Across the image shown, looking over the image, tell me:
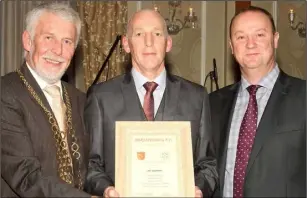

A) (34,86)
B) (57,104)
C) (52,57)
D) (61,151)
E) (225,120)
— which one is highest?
(52,57)

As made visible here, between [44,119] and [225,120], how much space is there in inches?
47.3

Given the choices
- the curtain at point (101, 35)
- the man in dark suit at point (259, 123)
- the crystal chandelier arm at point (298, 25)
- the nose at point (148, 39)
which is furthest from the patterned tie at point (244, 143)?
the crystal chandelier arm at point (298, 25)

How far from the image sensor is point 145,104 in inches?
123

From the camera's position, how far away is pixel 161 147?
9.61 ft

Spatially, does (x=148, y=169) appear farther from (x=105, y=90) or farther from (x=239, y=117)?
(x=239, y=117)

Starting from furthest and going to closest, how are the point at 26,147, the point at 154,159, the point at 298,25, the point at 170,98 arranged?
the point at 298,25 < the point at 170,98 < the point at 26,147 < the point at 154,159

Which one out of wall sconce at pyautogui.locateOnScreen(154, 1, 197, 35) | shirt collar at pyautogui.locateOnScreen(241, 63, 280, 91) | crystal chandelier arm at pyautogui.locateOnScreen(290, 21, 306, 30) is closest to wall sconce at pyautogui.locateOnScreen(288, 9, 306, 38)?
crystal chandelier arm at pyautogui.locateOnScreen(290, 21, 306, 30)

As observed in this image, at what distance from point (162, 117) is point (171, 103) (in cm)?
11

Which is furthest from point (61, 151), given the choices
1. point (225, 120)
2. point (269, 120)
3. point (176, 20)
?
point (176, 20)

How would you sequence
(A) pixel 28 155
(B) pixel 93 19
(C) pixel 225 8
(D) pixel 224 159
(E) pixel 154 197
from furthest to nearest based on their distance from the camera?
1. (C) pixel 225 8
2. (B) pixel 93 19
3. (D) pixel 224 159
4. (A) pixel 28 155
5. (E) pixel 154 197

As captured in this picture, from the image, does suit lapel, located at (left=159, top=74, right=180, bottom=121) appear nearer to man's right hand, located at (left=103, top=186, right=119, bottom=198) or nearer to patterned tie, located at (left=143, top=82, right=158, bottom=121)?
patterned tie, located at (left=143, top=82, right=158, bottom=121)

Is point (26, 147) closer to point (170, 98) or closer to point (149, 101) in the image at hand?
point (149, 101)

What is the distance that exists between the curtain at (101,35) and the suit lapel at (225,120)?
13.1ft

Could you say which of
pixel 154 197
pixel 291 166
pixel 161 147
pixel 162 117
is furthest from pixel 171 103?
pixel 291 166
